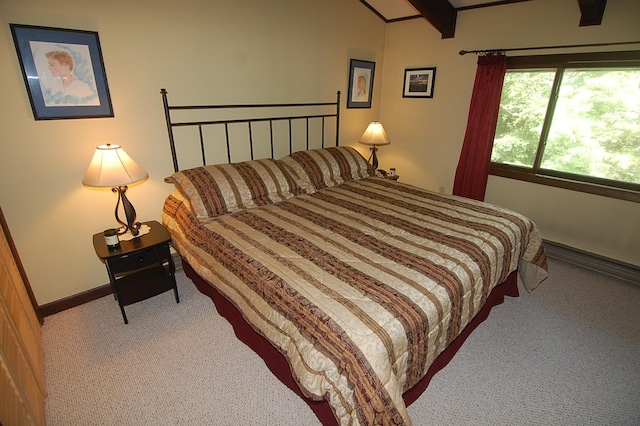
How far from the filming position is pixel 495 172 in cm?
344

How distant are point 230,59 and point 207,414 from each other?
103 inches

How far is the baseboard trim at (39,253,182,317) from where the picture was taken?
2.24 metres

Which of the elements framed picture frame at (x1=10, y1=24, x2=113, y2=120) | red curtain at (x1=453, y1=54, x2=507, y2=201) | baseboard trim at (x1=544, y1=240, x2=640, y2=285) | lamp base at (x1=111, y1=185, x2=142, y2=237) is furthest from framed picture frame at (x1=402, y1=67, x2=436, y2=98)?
lamp base at (x1=111, y1=185, x2=142, y2=237)

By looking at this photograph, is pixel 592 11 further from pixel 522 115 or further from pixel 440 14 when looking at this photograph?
pixel 440 14

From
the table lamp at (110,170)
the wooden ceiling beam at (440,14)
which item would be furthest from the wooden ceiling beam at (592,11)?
the table lamp at (110,170)

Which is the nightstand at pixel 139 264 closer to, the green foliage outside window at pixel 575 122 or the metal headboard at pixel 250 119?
the metal headboard at pixel 250 119

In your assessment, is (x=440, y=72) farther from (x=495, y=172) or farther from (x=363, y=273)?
(x=363, y=273)

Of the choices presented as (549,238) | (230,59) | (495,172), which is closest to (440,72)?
(495,172)

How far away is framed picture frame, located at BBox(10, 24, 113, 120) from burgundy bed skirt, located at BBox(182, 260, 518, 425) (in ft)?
4.67

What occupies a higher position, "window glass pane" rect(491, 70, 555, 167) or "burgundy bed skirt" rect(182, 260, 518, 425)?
"window glass pane" rect(491, 70, 555, 167)

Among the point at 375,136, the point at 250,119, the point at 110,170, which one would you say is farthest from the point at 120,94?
the point at 375,136

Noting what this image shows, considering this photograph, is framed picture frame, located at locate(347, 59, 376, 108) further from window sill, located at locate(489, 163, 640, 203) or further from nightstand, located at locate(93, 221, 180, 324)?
nightstand, located at locate(93, 221, 180, 324)

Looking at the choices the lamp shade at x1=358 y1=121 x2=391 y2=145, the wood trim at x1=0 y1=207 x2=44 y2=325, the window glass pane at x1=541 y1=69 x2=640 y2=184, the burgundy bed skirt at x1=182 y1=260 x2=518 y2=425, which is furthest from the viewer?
the lamp shade at x1=358 y1=121 x2=391 y2=145

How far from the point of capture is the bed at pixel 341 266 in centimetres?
123
